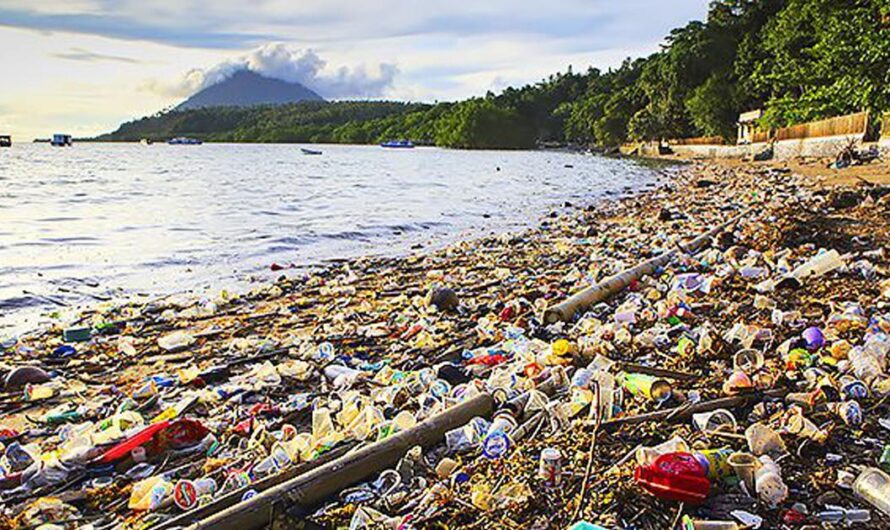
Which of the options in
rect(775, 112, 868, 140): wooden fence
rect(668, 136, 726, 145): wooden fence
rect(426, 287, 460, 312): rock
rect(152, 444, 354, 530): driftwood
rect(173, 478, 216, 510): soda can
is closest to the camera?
rect(152, 444, 354, 530): driftwood

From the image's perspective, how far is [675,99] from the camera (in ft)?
219

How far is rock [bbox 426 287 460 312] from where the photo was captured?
23.3 feet

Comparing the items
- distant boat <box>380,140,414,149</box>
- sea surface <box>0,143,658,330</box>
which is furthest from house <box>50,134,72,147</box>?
sea surface <box>0,143,658,330</box>

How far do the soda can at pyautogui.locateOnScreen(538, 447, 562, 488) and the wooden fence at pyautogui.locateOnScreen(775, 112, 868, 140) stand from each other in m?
28.4

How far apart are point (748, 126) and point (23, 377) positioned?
54720mm

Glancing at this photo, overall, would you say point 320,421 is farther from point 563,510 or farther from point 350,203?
point 350,203

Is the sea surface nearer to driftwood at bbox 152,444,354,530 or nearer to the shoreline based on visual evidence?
the shoreline

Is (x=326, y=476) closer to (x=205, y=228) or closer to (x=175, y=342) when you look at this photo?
(x=175, y=342)

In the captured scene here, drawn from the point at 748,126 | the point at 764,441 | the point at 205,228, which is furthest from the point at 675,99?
the point at 764,441

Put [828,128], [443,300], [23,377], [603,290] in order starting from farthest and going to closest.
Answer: [828,128] < [443,300] < [603,290] < [23,377]

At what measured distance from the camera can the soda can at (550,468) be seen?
268 centimetres

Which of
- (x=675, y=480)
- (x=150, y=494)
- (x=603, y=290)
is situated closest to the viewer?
(x=675, y=480)

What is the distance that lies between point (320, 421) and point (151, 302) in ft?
17.3

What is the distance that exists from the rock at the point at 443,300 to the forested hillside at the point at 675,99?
16.7 meters
